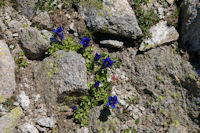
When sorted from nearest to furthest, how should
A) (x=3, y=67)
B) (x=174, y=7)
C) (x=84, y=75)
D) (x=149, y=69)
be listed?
(x=3, y=67) < (x=84, y=75) < (x=149, y=69) < (x=174, y=7)

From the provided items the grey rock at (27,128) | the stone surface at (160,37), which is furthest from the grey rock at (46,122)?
the stone surface at (160,37)

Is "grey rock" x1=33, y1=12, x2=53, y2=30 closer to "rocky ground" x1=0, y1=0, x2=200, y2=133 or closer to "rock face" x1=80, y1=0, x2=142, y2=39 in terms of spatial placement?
"rocky ground" x1=0, y1=0, x2=200, y2=133

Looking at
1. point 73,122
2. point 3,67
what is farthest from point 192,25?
point 3,67

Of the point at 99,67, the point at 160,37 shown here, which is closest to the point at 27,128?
the point at 99,67

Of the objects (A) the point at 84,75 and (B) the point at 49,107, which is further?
(A) the point at 84,75

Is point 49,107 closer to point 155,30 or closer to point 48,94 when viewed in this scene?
point 48,94

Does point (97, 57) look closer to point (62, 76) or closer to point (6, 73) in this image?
point (62, 76)
